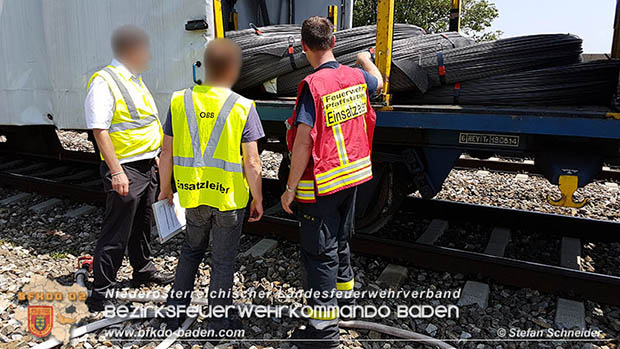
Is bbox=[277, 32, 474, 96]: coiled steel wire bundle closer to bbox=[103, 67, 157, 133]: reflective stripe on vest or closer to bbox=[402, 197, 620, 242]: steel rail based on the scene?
bbox=[103, 67, 157, 133]: reflective stripe on vest

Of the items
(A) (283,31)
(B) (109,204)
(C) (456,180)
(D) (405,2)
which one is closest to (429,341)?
(B) (109,204)

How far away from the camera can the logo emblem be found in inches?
122

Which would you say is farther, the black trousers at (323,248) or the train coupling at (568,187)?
the train coupling at (568,187)

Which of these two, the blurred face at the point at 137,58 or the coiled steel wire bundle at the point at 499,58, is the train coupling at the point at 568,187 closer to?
the coiled steel wire bundle at the point at 499,58

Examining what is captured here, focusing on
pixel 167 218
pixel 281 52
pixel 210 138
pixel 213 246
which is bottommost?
pixel 213 246

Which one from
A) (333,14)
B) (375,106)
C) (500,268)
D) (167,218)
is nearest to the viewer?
(167,218)

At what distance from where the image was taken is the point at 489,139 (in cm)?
338

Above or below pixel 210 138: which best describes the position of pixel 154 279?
below

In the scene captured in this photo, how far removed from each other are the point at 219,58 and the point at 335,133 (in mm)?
807

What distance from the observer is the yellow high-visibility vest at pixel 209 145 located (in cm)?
275

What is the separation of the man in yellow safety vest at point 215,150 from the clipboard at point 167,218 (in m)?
0.15

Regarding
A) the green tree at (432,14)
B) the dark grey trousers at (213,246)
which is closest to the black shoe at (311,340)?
the dark grey trousers at (213,246)

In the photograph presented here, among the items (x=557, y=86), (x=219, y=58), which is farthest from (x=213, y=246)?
(x=557, y=86)

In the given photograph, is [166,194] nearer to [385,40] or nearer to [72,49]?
[385,40]
